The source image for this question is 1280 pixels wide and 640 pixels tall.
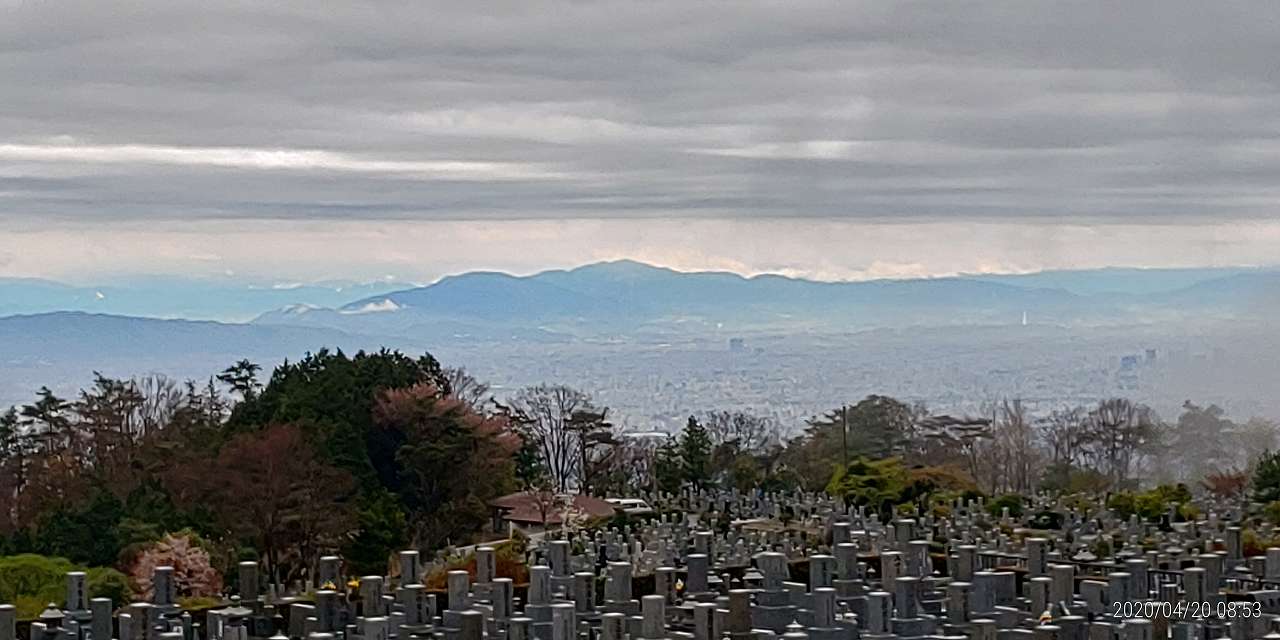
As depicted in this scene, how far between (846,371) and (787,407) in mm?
52597

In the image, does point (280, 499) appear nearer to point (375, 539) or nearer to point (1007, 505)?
point (375, 539)

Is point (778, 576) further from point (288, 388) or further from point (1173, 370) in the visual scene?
point (1173, 370)

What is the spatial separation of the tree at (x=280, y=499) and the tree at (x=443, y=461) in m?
2.81

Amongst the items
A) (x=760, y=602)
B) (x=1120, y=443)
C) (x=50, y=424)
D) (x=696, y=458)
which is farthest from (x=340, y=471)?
(x=1120, y=443)

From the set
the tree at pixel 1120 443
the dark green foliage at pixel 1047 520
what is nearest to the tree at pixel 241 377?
the dark green foliage at pixel 1047 520

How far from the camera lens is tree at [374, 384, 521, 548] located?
37719 millimetres

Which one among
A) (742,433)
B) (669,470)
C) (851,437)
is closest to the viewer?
(669,470)

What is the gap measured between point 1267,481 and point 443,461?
55.6ft

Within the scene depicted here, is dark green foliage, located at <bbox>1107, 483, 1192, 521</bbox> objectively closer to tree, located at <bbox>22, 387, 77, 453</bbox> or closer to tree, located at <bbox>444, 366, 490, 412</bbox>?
tree, located at <bbox>444, 366, 490, 412</bbox>

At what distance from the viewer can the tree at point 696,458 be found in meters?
44.1

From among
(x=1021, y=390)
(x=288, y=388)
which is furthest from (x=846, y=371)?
(x=288, y=388)

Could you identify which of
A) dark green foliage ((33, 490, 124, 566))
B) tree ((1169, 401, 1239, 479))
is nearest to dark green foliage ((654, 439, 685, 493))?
dark green foliage ((33, 490, 124, 566))

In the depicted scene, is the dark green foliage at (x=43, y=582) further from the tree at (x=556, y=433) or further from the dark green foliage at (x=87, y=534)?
the tree at (x=556, y=433)

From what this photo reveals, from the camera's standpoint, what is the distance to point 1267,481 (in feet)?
128
